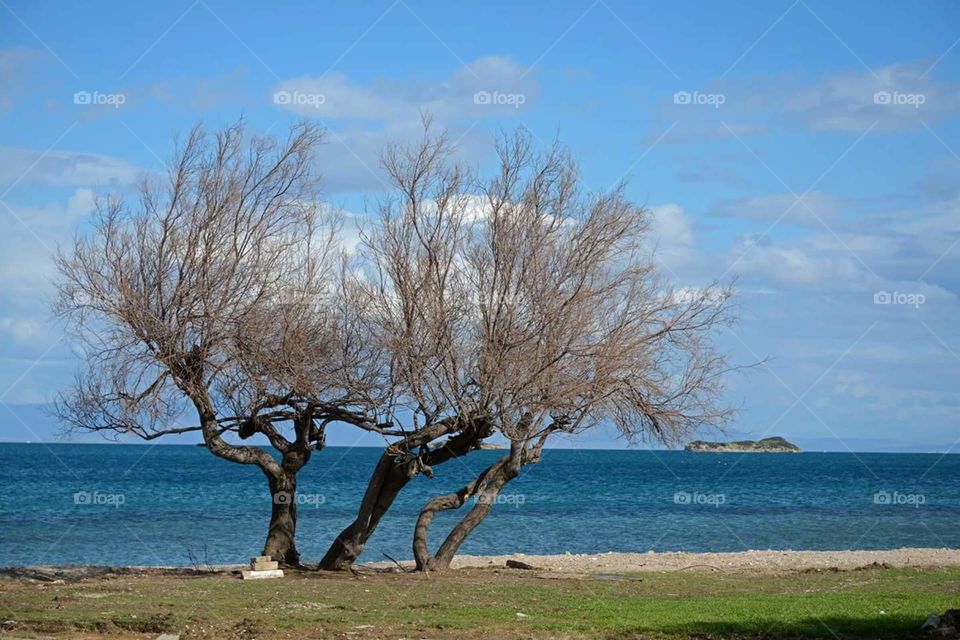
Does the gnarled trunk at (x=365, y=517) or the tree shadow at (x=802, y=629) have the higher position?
the gnarled trunk at (x=365, y=517)

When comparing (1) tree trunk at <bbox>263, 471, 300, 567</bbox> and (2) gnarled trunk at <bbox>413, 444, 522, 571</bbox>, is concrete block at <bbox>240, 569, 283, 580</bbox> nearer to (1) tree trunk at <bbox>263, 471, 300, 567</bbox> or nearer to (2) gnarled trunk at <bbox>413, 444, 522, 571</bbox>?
(1) tree trunk at <bbox>263, 471, 300, 567</bbox>

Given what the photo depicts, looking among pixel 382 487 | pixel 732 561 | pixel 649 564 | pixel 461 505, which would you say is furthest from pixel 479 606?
pixel 732 561

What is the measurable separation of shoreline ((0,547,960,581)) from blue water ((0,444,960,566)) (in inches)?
101

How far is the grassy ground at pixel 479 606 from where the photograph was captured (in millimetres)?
13391

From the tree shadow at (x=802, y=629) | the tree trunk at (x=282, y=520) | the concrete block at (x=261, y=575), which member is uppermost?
the tree trunk at (x=282, y=520)

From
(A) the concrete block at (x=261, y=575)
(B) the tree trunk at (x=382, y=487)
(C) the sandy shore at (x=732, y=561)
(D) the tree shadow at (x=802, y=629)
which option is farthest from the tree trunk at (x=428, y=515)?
(D) the tree shadow at (x=802, y=629)

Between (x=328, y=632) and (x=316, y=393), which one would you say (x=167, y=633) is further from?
(x=316, y=393)

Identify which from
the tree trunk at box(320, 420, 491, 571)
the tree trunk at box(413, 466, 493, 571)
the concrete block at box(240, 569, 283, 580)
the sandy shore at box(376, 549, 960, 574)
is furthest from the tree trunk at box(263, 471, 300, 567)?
the sandy shore at box(376, 549, 960, 574)

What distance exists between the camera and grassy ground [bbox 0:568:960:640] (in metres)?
13.4

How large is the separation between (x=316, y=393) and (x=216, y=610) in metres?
5.93

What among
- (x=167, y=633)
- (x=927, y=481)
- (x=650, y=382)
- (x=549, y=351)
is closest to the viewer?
(x=167, y=633)

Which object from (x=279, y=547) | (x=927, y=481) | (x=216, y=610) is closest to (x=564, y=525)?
(x=279, y=547)

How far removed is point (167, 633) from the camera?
1298cm

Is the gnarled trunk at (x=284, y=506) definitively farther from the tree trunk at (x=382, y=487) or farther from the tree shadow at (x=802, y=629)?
the tree shadow at (x=802, y=629)
